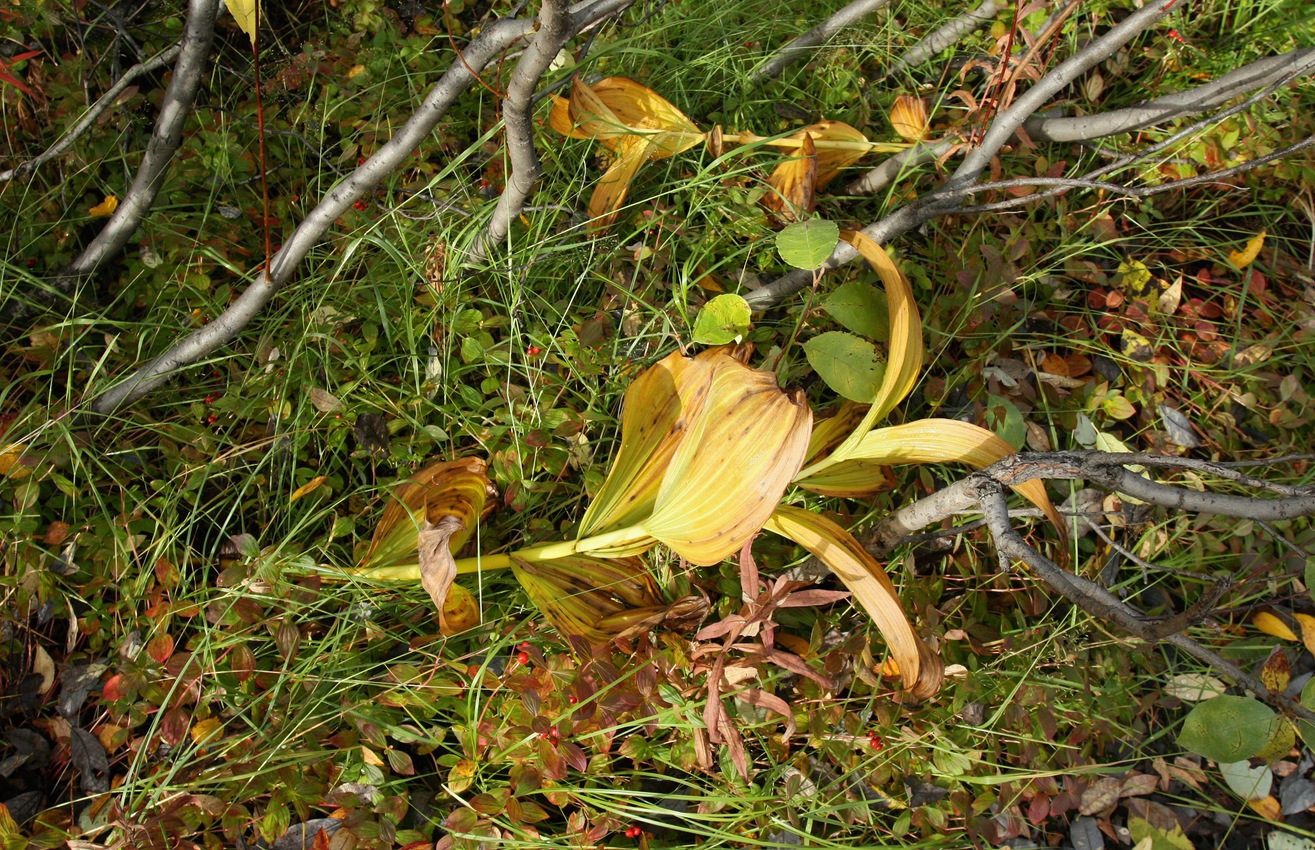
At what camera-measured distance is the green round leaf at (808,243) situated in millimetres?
1312

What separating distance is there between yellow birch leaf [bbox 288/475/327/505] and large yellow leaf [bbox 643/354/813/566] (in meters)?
0.56

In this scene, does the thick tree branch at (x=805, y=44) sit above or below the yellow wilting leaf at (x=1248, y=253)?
above

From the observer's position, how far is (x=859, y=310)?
4.80ft

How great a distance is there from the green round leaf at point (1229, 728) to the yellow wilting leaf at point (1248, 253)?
1.17m

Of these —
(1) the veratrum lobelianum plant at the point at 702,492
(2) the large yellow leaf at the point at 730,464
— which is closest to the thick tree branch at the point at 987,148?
(1) the veratrum lobelianum plant at the point at 702,492

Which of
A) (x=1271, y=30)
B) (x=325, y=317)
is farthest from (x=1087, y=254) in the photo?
(x=325, y=317)

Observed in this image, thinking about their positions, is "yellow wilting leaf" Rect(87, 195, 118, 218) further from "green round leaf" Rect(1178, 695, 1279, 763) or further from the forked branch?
"green round leaf" Rect(1178, 695, 1279, 763)

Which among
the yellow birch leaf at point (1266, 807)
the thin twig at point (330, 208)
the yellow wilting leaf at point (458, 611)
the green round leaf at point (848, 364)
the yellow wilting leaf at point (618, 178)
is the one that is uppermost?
the thin twig at point (330, 208)

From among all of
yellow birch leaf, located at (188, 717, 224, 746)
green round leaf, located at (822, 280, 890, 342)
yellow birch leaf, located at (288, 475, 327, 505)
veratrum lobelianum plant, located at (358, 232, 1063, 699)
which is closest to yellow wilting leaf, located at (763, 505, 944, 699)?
veratrum lobelianum plant, located at (358, 232, 1063, 699)

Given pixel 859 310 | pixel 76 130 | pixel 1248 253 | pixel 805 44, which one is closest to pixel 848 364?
pixel 859 310

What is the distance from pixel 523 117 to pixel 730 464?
560 millimetres

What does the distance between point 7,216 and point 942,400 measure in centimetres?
178

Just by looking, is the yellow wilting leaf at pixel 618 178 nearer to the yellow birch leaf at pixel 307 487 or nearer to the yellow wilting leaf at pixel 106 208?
the yellow birch leaf at pixel 307 487

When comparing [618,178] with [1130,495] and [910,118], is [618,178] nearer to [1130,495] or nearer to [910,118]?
[910,118]
